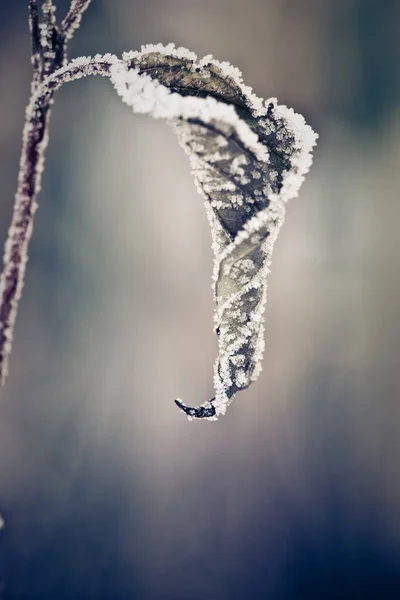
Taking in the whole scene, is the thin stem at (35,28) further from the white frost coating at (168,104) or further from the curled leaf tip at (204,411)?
the curled leaf tip at (204,411)

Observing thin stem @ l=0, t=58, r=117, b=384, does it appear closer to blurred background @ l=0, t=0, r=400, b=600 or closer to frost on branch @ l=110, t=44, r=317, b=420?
frost on branch @ l=110, t=44, r=317, b=420

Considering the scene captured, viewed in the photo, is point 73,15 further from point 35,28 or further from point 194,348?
point 194,348

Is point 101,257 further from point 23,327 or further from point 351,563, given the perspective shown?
point 351,563

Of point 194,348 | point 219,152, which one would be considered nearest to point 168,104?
point 219,152

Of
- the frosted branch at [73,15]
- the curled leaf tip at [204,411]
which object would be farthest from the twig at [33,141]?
the curled leaf tip at [204,411]

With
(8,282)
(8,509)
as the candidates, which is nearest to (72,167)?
(8,282)

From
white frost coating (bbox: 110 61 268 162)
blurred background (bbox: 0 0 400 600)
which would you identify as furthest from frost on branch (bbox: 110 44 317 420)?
blurred background (bbox: 0 0 400 600)
